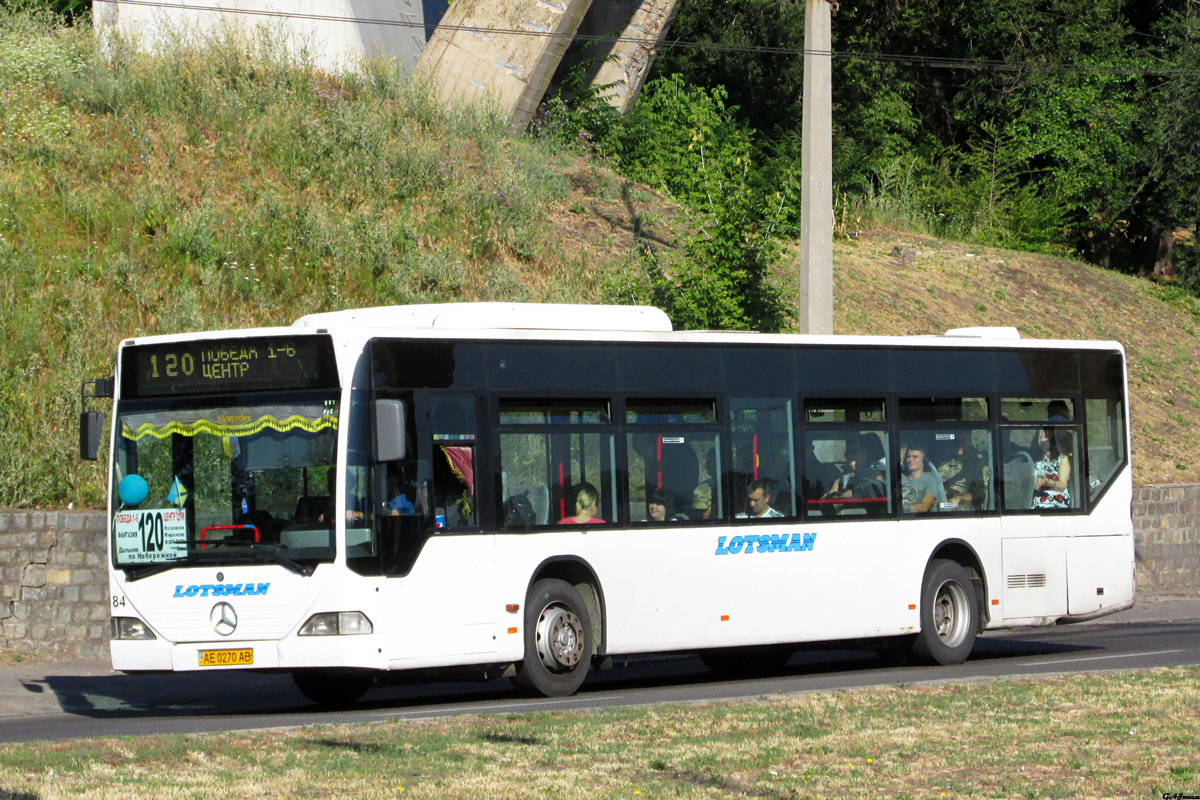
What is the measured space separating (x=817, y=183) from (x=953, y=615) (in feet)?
20.7

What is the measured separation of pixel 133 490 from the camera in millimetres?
12461

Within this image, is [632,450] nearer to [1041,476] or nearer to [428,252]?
[1041,476]

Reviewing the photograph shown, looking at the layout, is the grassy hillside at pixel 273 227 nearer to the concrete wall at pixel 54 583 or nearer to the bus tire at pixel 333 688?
the concrete wall at pixel 54 583

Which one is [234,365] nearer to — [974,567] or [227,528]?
[227,528]

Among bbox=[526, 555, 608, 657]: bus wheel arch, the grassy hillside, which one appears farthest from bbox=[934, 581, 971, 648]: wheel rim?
the grassy hillside

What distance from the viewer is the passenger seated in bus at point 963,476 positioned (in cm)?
1598

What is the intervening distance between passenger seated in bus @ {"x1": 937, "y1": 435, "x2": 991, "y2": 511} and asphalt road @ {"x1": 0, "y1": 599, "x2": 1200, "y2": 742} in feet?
5.31

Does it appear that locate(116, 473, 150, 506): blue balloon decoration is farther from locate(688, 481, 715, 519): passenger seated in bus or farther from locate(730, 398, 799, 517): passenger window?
locate(730, 398, 799, 517): passenger window

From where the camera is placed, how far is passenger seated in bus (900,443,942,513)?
51.3ft

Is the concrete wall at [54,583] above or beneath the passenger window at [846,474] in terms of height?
beneath

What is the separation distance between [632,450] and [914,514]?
11.4 ft

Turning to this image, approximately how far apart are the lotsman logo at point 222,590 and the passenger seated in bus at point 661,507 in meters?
3.46

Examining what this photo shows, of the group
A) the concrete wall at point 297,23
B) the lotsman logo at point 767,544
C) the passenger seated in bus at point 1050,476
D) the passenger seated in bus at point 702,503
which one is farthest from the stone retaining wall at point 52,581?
the concrete wall at point 297,23

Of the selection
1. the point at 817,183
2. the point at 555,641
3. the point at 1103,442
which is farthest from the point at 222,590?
the point at 817,183
